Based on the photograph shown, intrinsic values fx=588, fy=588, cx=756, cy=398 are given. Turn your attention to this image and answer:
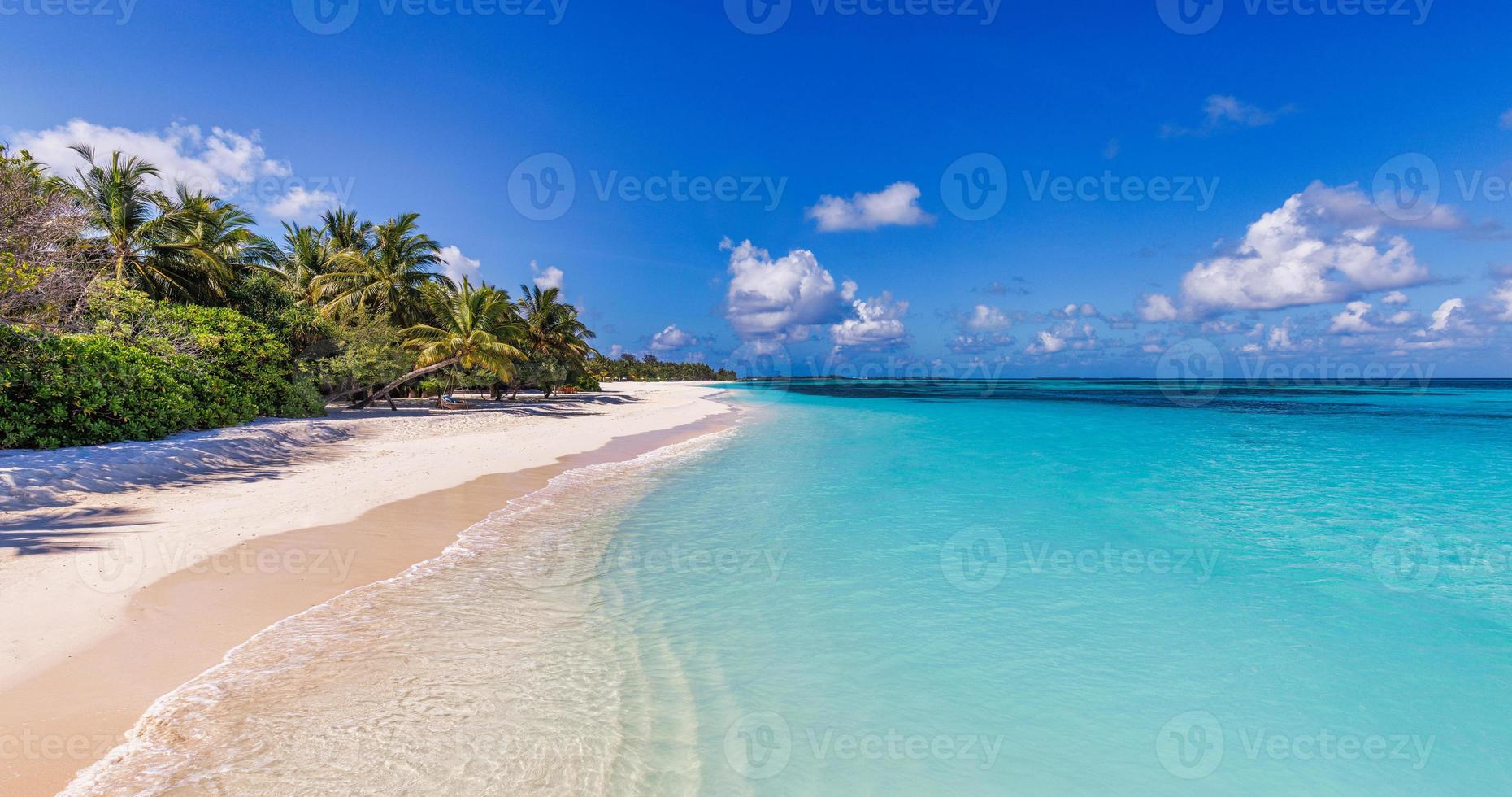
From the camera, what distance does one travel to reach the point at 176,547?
6.66 metres

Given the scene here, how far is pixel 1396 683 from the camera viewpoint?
5129mm

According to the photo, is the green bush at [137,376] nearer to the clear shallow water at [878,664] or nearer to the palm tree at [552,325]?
the clear shallow water at [878,664]

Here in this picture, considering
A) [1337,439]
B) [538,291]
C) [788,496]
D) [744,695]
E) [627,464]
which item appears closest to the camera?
[744,695]

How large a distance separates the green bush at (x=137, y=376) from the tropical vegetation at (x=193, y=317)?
31mm

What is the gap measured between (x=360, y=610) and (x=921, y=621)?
17.6 feet

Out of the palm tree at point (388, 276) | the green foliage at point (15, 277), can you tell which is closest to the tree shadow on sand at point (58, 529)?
the green foliage at point (15, 277)

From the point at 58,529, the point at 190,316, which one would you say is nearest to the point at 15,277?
the point at 190,316

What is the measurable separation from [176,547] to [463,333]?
873 inches

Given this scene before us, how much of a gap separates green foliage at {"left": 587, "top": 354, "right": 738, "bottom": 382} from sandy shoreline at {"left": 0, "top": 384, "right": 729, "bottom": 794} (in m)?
72.5

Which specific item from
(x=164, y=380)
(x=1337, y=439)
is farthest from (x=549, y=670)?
(x=1337, y=439)

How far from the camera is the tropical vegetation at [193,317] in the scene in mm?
10500

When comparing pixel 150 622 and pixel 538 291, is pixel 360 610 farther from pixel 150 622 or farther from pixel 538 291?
pixel 538 291

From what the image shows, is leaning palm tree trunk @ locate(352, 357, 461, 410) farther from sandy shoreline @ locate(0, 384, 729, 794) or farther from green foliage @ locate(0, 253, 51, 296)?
green foliage @ locate(0, 253, 51, 296)

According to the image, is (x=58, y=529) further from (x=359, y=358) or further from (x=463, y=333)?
(x=463, y=333)
